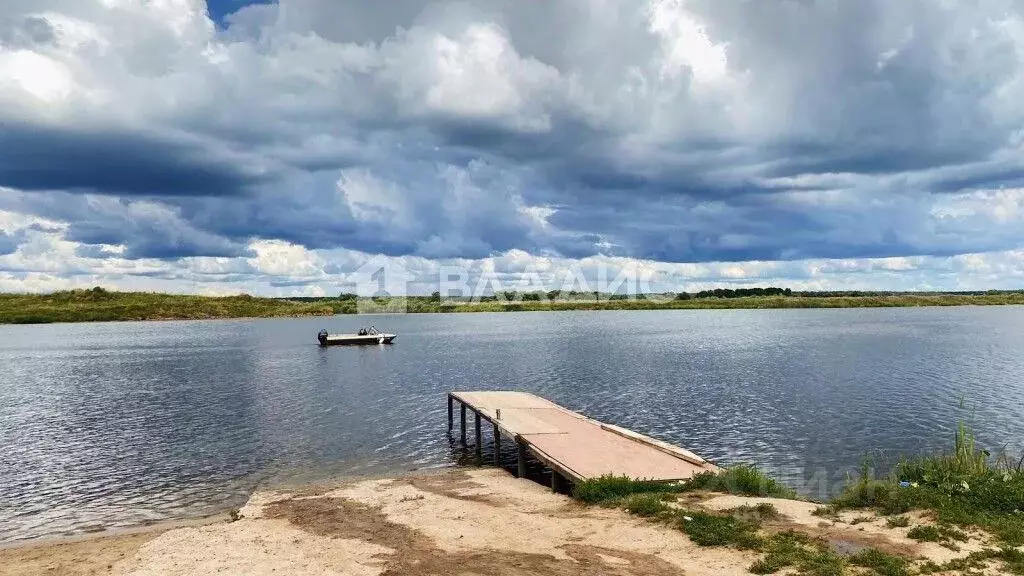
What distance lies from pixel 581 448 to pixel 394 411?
773 inches

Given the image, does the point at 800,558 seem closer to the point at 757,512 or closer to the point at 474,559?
the point at 757,512

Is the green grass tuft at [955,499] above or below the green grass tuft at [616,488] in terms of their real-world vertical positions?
above

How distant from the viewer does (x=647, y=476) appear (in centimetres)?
1869

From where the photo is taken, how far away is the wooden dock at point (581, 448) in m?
19.4

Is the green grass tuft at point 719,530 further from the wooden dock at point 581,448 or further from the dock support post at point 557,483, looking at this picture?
the dock support post at point 557,483

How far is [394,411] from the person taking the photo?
39844 mm

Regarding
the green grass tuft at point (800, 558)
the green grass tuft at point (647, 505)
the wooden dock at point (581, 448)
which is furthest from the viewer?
the wooden dock at point (581, 448)

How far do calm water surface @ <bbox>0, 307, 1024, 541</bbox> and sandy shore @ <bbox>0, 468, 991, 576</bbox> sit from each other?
405cm

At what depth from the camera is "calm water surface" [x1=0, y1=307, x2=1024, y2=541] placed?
24.5m

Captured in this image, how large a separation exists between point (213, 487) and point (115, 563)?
28.8 ft

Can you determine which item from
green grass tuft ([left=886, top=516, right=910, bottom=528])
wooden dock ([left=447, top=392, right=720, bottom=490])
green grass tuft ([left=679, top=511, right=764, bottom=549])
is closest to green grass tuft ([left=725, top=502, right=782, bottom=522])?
green grass tuft ([left=679, top=511, right=764, bottom=549])

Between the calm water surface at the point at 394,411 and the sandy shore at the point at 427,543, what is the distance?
4046 mm

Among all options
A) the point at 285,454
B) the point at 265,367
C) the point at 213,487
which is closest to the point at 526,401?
the point at 285,454

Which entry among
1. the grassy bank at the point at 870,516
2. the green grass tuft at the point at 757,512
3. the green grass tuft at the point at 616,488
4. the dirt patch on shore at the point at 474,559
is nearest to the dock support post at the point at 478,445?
the grassy bank at the point at 870,516
